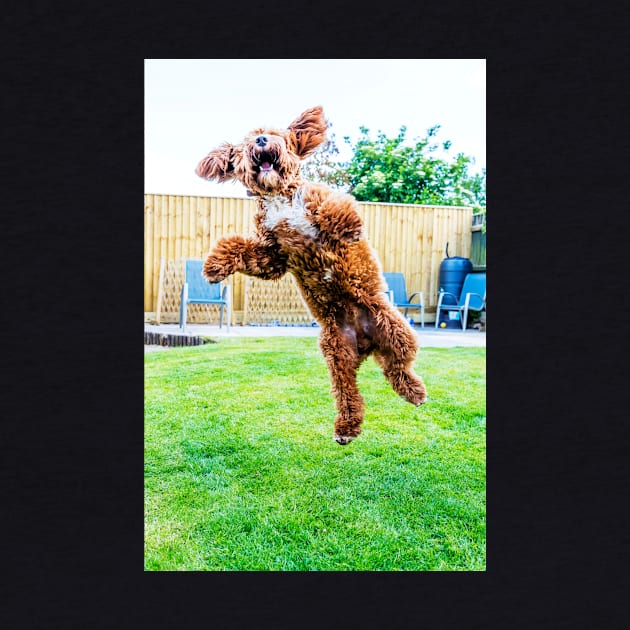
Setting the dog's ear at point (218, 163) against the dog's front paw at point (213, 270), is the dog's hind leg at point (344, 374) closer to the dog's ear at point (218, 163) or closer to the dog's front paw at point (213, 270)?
the dog's front paw at point (213, 270)

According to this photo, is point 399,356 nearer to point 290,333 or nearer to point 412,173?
point 290,333

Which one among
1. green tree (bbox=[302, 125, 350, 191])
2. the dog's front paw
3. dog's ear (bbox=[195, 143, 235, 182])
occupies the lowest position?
the dog's front paw

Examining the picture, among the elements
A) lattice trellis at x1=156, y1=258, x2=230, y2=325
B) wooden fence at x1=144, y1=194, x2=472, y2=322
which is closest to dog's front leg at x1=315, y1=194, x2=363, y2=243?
wooden fence at x1=144, y1=194, x2=472, y2=322

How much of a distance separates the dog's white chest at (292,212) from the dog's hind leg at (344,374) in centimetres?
32

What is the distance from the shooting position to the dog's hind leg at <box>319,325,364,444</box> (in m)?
1.60

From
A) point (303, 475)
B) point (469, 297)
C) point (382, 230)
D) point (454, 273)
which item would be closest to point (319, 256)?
point (303, 475)

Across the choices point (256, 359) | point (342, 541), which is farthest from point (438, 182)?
point (342, 541)

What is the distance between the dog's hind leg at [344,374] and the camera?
1.60 meters

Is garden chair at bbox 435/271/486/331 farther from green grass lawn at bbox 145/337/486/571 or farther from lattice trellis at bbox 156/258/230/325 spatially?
lattice trellis at bbox 156/258/230/325

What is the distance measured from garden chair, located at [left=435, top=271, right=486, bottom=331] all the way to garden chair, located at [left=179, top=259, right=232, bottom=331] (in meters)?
1.41

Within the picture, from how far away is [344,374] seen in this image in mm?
1608

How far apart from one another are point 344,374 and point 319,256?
380mm

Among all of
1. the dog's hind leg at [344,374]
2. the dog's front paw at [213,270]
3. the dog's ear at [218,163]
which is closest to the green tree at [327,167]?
the dog's ear at [218,163]
